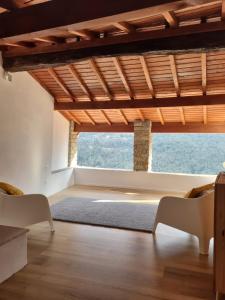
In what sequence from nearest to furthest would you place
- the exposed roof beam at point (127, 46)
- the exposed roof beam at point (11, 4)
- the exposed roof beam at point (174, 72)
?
the exposed roof beam at point (11, 4) → the exposed roof beam at point (127, 46) → the exposed roof beam at point (174, 72)

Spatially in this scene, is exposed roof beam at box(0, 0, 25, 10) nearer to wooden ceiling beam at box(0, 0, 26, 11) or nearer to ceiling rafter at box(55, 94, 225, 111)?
wooden ceiling beam at box(0, 0, 26, 11)

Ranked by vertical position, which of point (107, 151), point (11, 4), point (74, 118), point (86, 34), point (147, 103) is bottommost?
point (107, 151)

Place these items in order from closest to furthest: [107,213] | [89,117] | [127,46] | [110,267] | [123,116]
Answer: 1. [110,267]
2. [127,46]
3. [107,213]
4. [123,116]
5. [89,117]

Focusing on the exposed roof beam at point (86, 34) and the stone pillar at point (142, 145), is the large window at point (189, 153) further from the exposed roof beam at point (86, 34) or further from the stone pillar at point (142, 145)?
the exposed roof beam at point (86, 34)

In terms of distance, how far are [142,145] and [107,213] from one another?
9.32 feet

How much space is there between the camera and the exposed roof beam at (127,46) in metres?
3.31

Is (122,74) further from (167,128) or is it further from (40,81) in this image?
(167,128)

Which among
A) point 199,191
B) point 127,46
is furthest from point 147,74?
point 199,191

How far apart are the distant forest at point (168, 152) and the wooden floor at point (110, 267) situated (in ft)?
18.7

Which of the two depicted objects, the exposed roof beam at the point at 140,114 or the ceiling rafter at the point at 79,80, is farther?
the exposed roof beam at the point at 140,114

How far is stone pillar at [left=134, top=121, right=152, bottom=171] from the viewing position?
22.9ft

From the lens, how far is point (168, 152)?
9523mm

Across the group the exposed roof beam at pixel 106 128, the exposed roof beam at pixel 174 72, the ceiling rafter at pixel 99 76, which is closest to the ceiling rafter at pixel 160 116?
the exposed roof beam at pixel 106 128

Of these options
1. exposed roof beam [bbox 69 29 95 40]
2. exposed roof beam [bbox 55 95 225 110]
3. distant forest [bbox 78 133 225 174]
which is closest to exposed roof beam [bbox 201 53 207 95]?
exposed roof beam [bbox 55 95 225 110]
